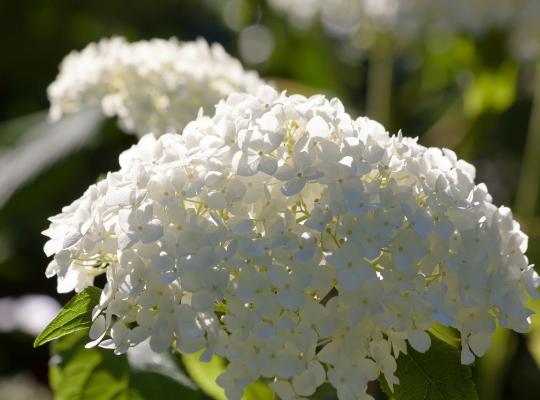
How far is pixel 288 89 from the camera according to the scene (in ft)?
6.86

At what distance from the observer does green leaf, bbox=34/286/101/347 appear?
0.96 meters

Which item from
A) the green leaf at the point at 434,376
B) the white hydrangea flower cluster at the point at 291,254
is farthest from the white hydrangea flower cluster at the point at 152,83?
the green leaf at the point at 434,376

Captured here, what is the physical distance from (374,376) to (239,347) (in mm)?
149

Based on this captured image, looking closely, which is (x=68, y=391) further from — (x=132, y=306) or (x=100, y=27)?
(x=100, y=27)

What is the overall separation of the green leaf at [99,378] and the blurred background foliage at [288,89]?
0.57 meters

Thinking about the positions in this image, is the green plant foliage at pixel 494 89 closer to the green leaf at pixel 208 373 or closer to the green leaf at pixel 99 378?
the green leaf at pixel 208 373

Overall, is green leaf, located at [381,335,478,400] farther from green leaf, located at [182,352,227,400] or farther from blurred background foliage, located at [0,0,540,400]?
blurred background foliage, located at [0,0,540,400]

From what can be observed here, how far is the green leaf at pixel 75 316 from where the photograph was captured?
0.96 meters

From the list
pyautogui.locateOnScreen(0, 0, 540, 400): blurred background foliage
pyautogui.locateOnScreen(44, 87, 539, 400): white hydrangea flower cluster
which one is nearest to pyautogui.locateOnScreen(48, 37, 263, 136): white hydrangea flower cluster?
pyautogui.locateOnScreen(0, 0, 540, 400): blurred background foliage

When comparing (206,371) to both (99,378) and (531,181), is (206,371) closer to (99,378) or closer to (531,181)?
(99,378)

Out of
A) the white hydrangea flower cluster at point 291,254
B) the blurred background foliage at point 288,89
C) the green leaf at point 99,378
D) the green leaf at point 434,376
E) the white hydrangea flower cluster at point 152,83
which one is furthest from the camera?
the blurred background foliage at point 288,89

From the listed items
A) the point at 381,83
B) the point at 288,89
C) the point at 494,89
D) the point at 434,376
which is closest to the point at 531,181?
the point at 494,89

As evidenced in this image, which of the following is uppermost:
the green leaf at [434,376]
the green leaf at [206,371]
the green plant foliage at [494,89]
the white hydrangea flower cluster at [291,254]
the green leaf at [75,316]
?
the white hydrangea flower cluster at [291,254]

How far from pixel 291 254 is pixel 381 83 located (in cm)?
163
